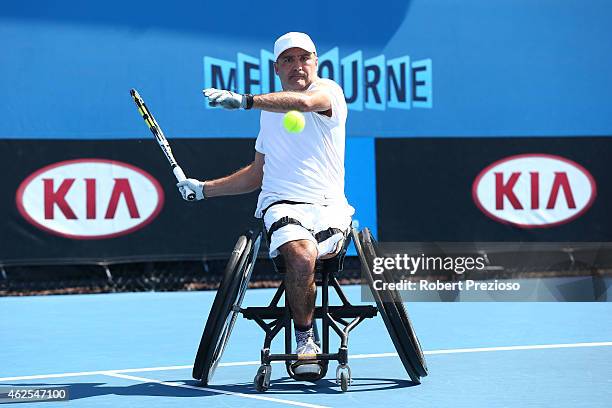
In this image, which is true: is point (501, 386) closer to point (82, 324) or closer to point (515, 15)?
point (82, 324)

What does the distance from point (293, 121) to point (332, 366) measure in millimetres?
1550

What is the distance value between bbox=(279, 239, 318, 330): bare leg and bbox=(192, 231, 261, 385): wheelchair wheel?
0.71 feet

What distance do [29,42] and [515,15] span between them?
467cm

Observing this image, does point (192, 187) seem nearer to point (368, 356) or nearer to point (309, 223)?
point (309, 223)

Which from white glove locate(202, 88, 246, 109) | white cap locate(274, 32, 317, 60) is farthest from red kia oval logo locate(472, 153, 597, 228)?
white glove locate(202, 88, 246, 109)

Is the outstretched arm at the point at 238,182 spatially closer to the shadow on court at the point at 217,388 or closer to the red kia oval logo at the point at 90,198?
the shadow on court at the point at 217,388

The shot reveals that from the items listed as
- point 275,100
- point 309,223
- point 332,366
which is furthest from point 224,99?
point 332,366

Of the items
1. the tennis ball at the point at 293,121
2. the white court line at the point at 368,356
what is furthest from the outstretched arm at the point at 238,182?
the white court line at the point at 368,356

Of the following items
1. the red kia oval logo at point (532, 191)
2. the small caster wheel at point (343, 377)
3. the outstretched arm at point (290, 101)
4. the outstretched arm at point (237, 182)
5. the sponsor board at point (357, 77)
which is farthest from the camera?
the red kia oval logo at point (532, 191)

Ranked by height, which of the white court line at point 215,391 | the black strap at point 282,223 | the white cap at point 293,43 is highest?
the white cap at point 293,43

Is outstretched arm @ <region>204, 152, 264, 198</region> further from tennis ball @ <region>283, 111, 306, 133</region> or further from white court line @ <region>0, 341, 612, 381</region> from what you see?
white court line @ <region>0, 341, 612, 381</region>

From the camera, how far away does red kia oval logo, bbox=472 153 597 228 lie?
11859 mm

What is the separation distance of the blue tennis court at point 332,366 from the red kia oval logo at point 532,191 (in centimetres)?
156

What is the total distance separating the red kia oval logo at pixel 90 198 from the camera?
1098 cm
